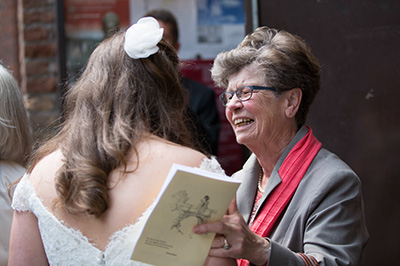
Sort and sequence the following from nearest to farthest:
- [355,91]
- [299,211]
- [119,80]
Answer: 1. [119,80]
2. [299,211]
3. [355,91]

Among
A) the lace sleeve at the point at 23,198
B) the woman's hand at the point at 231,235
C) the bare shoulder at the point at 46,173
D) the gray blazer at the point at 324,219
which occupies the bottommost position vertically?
the gray blazer at the point at 324,219

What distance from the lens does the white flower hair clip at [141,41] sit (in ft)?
5.47

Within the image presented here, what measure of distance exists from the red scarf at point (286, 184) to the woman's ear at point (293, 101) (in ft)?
0.48

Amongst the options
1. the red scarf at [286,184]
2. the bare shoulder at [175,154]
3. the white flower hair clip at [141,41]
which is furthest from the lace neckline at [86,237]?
the red scarf at [286,184]

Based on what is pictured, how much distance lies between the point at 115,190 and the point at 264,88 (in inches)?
42.2

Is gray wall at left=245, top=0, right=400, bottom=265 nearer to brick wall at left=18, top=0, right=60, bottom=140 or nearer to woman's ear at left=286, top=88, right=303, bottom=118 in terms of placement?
woman's ear at left=286, top=88, right=303, bottom=118

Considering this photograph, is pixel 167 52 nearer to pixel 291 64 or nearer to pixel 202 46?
pixel 291 64

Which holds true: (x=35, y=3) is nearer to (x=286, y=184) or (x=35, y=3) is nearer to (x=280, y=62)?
(x=280, y=62)

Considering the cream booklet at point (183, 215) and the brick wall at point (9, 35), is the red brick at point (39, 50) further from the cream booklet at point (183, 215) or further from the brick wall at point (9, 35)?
the cream booklet at point (183, 215)

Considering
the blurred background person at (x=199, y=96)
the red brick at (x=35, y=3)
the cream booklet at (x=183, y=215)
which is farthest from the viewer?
the red brick at (x=35, y=3)

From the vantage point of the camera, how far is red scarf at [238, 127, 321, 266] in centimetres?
219

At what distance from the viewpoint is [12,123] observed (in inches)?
97.3

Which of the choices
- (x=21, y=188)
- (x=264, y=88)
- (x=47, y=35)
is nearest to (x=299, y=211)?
(x=264, y=88)

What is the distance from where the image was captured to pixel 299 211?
2.13 metres
